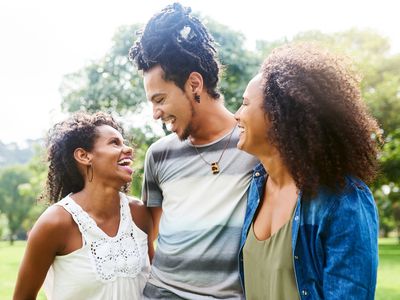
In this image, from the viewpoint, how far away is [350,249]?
6.55 ft

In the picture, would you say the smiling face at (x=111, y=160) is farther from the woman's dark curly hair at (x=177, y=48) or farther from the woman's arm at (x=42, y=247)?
the woman's dark curly hair at (x=177, y=48)

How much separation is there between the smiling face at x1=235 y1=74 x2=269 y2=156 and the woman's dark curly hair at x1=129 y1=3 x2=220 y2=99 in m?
0.64

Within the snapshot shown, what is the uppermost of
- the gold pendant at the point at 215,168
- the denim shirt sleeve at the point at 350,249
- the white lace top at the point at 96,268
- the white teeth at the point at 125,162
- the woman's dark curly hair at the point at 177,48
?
the woman's dark curly hair at the point at 177,48

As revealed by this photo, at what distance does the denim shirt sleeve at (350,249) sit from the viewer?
2.00m

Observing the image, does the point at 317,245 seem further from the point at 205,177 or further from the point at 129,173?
the point at 129,173

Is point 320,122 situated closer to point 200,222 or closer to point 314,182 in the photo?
point 314,182

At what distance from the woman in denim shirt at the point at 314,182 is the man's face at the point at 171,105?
0.62 metres

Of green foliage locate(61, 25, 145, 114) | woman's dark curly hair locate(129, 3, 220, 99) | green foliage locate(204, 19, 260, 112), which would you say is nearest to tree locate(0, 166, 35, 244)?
green foliage locate(61, 25, 145, 114)

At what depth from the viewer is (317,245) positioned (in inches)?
82.8

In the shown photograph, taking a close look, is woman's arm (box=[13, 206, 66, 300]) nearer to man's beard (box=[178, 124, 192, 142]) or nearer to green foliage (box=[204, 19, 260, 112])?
man's beard (box=[178, 124, 192, 142])

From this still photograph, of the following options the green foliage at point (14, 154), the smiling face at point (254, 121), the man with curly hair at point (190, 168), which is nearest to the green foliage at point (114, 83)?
the man with curly hair at point (190, 168)

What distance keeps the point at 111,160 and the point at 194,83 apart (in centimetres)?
61

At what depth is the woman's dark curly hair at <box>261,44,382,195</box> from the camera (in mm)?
2143

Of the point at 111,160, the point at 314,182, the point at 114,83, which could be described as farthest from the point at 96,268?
the point at 114,83
